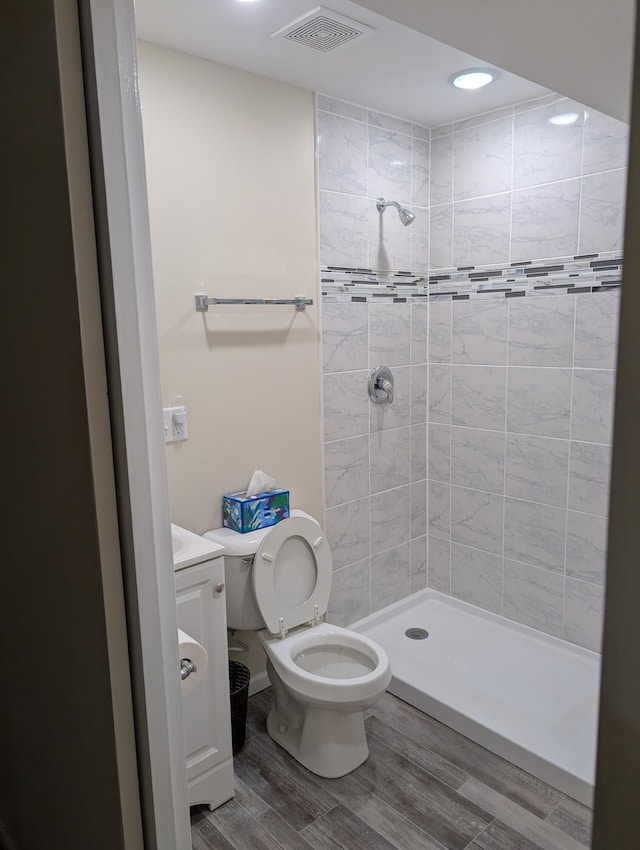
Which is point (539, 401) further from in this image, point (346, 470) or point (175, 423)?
point (175, 423)

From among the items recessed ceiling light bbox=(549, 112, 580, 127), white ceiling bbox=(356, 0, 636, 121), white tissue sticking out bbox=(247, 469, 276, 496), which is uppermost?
recessed ceiling light bbox=(549, 112, 580, 127)

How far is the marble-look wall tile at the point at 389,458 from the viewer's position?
3084 mm

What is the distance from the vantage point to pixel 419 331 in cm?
324

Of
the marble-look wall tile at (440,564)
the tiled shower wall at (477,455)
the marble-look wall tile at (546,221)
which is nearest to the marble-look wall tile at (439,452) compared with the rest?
the tiled shower wall at (477,455)

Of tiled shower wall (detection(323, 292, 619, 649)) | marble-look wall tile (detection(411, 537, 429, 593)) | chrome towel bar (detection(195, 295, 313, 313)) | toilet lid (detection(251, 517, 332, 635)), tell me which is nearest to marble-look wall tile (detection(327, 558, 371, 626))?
tiled shower wall (detection(323, 292, 619, 649))

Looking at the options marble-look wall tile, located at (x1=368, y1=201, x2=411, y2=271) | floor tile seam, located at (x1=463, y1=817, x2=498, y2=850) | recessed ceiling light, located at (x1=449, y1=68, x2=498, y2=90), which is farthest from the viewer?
marble-look wall tile, located at (x1=368, y1=201, x2=411, y2=271)

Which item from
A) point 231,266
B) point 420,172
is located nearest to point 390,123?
point 420,172

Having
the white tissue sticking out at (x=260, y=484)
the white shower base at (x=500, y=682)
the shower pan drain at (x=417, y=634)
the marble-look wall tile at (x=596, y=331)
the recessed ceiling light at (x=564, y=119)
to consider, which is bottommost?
the shower pan drain at (x=417, y=634)

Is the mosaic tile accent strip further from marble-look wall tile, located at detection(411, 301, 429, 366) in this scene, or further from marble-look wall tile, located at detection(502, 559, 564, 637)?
marble-look wall tile, located at detection(502, 559, 564, 637)

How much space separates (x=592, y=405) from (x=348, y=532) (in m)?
1.26

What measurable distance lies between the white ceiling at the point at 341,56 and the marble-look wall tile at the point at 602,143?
28 centimetres

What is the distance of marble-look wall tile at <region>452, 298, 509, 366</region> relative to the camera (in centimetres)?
296

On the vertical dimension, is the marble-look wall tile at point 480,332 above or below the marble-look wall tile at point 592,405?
above

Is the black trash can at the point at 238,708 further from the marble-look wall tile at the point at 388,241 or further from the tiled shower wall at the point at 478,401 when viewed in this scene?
the marble-look wall tile at the point at 388,241
